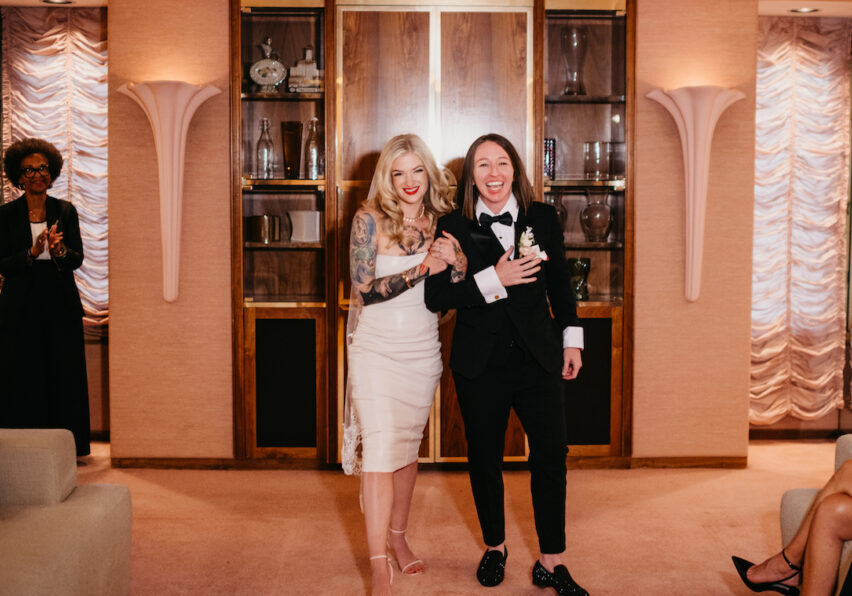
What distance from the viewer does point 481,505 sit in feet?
9.36

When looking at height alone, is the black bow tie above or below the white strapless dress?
above

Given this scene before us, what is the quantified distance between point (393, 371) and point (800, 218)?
3.34m

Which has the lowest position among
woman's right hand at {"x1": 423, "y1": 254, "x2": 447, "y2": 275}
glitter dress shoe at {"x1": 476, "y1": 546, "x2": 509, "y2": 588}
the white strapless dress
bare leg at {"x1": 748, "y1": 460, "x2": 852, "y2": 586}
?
glitter dress shoe at {"x1": 476, "y1": 546, "x2": 509, "y2": 588}

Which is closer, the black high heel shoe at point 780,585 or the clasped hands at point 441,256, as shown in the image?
the black high heel shoe at point 780,585

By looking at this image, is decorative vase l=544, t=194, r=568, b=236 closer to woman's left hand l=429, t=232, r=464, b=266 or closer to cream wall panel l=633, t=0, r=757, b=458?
cream wall panel l=633, t=0, r=757, b=458

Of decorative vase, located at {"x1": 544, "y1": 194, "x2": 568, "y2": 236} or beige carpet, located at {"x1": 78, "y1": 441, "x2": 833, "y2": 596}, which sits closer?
beige carpet, located at {"x1": 78, "y1": 441, "x2": 833, "y2": 596}

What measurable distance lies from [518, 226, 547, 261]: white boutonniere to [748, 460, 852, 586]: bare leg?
1.08 metres

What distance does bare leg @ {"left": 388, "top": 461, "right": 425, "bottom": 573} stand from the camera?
293 centimetres

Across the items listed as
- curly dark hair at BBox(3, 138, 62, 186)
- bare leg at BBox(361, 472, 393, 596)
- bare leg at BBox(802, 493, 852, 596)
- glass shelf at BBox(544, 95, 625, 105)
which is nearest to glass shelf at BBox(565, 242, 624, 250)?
glass shelf at BBox(544, 95, 625, 105)

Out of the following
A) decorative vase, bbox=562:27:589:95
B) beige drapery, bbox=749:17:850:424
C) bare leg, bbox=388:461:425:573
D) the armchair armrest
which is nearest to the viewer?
the armchair armrest

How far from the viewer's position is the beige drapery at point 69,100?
16.3 ft

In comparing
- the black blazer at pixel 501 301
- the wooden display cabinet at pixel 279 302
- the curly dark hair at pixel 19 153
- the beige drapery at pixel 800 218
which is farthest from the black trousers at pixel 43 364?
the beige drapery at pixel 800 218

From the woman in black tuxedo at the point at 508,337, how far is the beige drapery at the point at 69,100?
10.2 feet

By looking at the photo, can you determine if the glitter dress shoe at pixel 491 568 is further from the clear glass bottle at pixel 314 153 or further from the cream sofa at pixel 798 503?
the clear glass bottle at pixel 314 153
